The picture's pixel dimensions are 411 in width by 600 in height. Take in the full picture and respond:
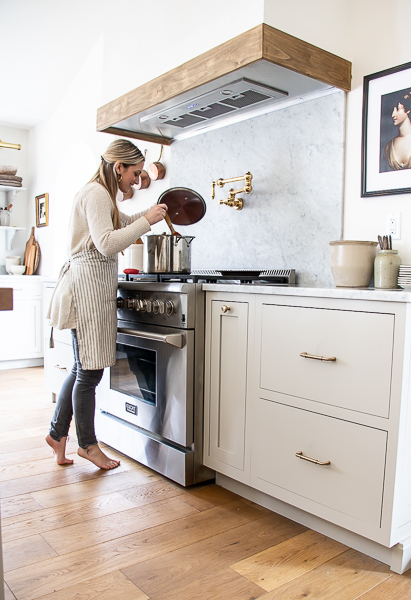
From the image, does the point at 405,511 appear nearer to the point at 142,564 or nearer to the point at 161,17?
the point at 142,564

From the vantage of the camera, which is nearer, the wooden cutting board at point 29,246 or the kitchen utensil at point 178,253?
the kitchen utensil at point 178,253

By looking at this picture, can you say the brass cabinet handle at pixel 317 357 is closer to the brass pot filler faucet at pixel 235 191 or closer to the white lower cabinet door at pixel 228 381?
the white lower cabinet door at pixel 228 381

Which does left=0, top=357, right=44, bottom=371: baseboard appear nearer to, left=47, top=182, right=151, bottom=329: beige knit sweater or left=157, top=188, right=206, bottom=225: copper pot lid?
left=157, top=188, right=206, bottom=225: copper pot lid

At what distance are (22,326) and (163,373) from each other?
9.83 feet

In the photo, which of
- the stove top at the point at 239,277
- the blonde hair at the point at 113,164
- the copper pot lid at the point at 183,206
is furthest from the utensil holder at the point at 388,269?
the copper pot lid at the point at 183,206

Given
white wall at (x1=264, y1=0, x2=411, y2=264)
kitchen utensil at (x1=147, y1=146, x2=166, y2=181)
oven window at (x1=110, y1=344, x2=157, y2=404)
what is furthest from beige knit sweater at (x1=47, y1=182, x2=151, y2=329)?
kitchen utensil at (x1=147, y1=146, x2=166, y2=181)

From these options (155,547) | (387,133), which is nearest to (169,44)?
(387,133)

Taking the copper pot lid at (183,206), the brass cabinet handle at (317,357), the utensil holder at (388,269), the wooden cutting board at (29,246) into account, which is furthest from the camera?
the wooden cutting board at (29,246)

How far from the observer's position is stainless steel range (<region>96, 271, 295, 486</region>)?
6.91 ft

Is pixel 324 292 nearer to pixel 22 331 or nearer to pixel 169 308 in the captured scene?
pixel 169 308

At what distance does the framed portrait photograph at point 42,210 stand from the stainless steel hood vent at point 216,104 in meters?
2.38

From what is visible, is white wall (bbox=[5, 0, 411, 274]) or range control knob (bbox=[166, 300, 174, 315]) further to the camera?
range control knob (bbox=[166, 300, 174, 315])

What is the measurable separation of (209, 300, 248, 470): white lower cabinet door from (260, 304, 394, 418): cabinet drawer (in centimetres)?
12

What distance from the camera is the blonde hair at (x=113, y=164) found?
88.4 inches
